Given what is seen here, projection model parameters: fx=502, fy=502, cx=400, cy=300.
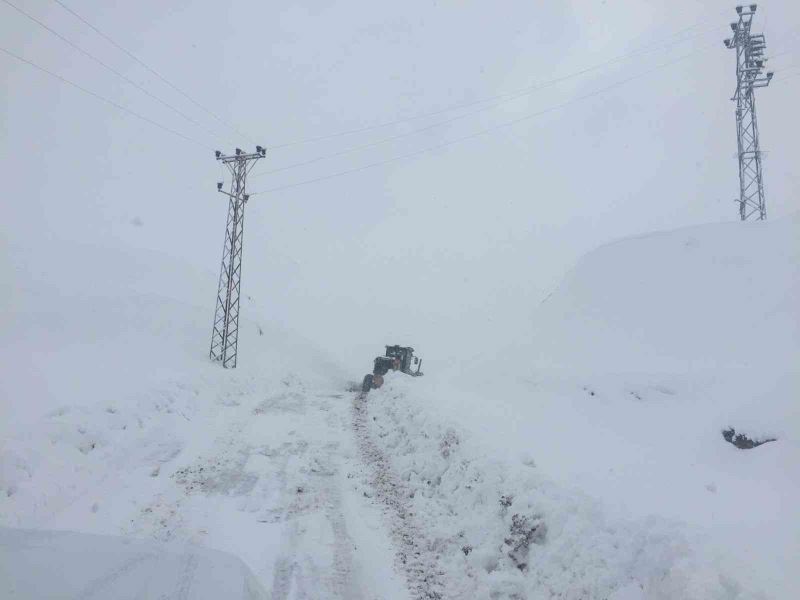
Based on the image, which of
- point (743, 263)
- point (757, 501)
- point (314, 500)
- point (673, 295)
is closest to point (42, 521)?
point (314, 500)

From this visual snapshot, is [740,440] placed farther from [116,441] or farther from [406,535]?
[116,441]

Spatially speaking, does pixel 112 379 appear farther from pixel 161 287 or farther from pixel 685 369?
pixel 161 287

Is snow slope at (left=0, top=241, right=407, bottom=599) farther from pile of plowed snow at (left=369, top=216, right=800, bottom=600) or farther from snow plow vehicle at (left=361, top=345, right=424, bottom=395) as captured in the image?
snow plow vehicle at (left=361, top=345, right=424, bottom=395)

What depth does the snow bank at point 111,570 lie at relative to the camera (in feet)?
8.96

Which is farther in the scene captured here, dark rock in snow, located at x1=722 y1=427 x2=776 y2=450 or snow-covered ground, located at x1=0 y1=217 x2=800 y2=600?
dark rock in snow, located at x1=722 y1=427 x2=776 y2=450

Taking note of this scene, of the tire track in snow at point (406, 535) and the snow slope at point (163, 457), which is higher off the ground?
the snow slope at point (163, 457)

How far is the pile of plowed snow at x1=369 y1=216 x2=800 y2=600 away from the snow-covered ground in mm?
43

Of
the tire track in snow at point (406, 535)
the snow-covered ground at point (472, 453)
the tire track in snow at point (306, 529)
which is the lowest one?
the tire track in snow at point (406, 535)

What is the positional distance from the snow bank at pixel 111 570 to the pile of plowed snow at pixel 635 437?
389 cm

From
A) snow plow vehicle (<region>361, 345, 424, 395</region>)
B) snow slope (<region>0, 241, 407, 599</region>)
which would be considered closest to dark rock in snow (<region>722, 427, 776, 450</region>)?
snow slope (<region>0, 241, 407, 599</region>)

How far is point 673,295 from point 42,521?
21278mm

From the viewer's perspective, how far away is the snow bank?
108 inches

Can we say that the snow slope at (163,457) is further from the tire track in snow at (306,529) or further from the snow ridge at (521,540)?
the snow ridge at (521,540)

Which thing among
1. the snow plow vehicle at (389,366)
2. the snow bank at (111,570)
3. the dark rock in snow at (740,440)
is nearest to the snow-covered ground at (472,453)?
the snow bank at (111,570)
